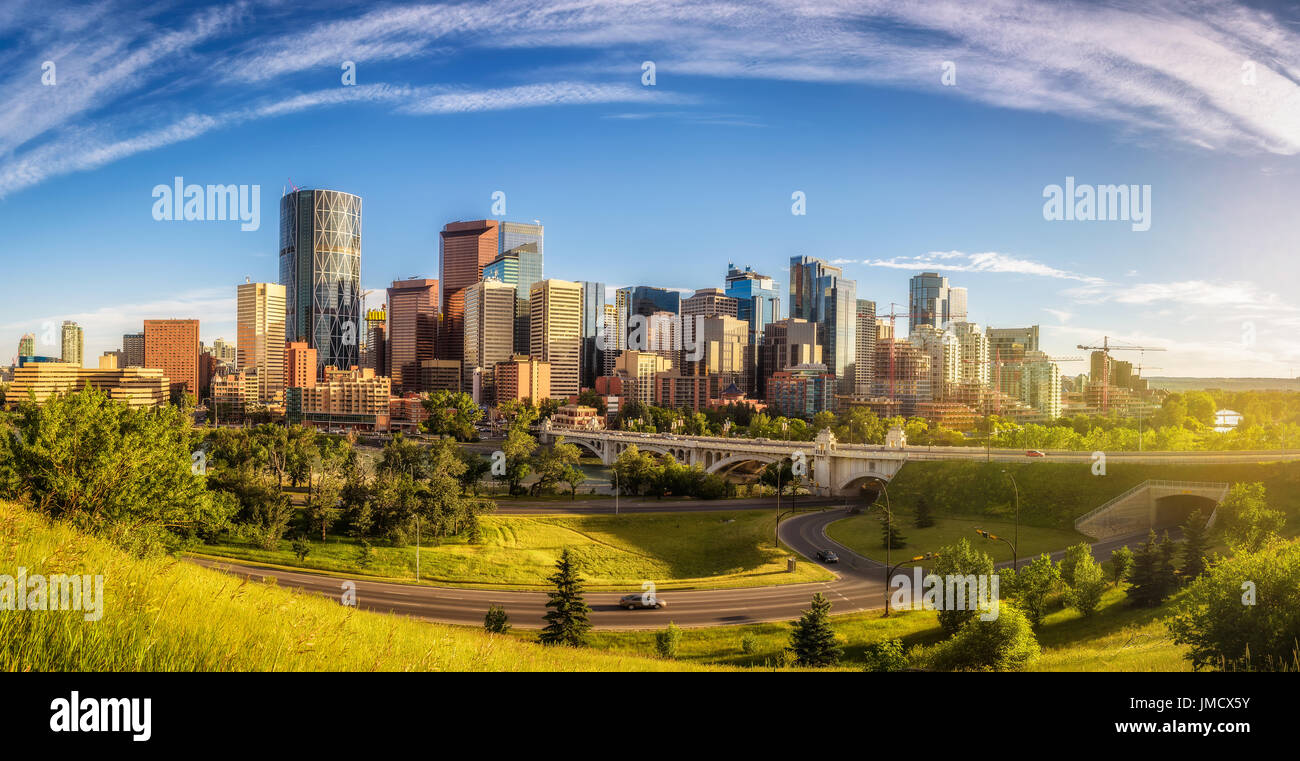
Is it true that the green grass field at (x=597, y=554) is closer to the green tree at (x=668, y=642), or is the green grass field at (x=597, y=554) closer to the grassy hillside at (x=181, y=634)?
the green tree at (x=668, y=642)

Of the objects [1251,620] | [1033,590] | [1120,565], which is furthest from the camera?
[1120,565]

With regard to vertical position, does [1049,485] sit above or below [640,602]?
above

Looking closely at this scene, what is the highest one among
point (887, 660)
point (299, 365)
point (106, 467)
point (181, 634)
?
point (299, 365)

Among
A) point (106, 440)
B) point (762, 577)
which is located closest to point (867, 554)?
point (762, 577)

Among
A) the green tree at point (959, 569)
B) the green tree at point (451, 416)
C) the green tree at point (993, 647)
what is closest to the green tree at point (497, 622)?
the green tree at point (993, 647)

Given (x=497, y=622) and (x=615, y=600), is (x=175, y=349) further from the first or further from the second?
(x=497, y=622)

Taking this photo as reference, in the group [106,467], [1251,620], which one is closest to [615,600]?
[106,467]

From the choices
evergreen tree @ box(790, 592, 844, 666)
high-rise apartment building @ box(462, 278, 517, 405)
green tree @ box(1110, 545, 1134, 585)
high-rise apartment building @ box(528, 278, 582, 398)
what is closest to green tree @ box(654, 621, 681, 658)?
evergreen tree @ box(790, 592, 844, 666)

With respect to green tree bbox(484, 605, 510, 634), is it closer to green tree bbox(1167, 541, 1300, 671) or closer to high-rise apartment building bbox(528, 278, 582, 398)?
green tree bbox(1167, 541, 1300, 671)
